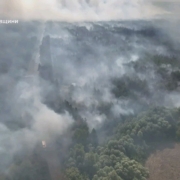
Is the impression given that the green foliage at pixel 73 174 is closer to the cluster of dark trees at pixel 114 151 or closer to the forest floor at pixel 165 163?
the cluster of dark trees at pixel 114 151

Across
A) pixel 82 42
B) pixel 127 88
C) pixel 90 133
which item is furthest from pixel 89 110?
pixel 82 42

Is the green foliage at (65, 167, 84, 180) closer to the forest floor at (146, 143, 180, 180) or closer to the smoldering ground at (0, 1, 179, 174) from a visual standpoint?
the smoldering ground at (0, 1, 179, 174)

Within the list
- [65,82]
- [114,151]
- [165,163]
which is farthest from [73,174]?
[65,82]

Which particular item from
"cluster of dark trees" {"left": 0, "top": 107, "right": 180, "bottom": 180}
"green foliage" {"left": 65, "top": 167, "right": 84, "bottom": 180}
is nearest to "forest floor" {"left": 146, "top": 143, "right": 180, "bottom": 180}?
"cluster of dark trees" {"left": 0, "top": 107, "right": 180, "bottom": 180}

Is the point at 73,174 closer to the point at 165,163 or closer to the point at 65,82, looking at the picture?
the point at 165,163

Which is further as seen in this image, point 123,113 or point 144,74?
point 144,74

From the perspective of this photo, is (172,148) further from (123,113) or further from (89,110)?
(89,110)

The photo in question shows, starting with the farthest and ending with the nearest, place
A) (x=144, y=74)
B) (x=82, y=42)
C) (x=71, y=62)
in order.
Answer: (x=82, y=42)
(x=71, y=62)
(x=144, y=74)
